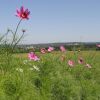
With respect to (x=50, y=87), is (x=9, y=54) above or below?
above

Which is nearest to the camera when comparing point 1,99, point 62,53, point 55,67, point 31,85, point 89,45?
point 1,99

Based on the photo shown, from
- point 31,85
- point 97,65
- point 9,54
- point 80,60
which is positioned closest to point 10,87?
point 31,85

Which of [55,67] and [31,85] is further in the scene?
[55,67]

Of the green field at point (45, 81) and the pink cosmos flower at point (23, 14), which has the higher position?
the pink cosmos flower at point (23, 14)

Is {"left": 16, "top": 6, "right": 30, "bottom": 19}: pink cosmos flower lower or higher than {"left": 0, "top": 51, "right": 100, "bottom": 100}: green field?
higher

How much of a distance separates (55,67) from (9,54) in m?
1.06

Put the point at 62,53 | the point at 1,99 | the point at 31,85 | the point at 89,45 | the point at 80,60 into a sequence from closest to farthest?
→ 1. the point at 1,99
2. the point at 31,85
3. the point at 80,60
4. the point at 62,53
5. the point at 89,45

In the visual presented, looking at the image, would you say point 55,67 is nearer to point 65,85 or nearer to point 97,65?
point 65,85

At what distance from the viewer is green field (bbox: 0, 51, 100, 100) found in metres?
5.45

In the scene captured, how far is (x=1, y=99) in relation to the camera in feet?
16.2

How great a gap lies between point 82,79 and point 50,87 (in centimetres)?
121

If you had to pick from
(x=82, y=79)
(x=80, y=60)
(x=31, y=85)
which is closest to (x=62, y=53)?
(x=80, y=60)

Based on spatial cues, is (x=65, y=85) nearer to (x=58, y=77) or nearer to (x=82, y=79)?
(x=58, y=77)

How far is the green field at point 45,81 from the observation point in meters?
5.45
